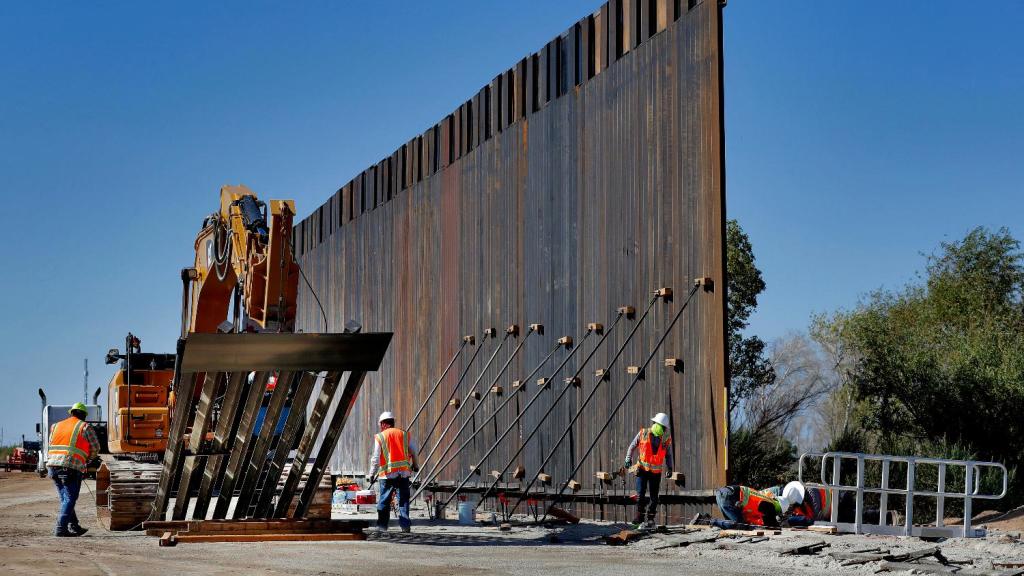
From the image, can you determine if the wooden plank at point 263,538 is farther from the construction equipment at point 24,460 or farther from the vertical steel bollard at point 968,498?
the construction equipment at point 24,460

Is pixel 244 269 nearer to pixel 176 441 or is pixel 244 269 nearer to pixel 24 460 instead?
pixel 176 441

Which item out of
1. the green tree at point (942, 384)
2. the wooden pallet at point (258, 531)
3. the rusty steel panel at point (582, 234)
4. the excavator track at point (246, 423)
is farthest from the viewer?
the green tree at point (942, 384)

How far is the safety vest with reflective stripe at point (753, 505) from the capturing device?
16984 millimetres

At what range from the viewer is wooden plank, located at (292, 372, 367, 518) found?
15.5 meters

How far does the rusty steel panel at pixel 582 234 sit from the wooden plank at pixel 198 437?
6.66m

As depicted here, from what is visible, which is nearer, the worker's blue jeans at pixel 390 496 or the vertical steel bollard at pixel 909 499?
the vertical steel bollard at pixel 909 499

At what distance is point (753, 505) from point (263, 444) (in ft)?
20.6

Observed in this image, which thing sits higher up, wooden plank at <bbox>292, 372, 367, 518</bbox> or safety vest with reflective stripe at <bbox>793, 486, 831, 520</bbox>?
wooden plank at <bbox>292, 372, 367, 518</bbox>

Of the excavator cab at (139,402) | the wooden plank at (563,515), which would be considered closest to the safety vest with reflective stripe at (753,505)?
the wooden plank at (563,515)

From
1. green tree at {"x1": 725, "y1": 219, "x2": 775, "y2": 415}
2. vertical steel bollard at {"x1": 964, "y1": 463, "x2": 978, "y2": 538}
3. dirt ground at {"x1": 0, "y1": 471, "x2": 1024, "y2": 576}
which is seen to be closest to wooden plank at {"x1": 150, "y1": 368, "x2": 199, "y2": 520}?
dirt ground at {"x1": 0, "y1": 471, "x2": 1024, "y2": 576}

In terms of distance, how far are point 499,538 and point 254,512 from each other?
3.15m

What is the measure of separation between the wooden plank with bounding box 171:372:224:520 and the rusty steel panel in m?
6.66

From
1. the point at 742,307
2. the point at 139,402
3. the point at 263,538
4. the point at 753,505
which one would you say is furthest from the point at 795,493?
the point at 742,307

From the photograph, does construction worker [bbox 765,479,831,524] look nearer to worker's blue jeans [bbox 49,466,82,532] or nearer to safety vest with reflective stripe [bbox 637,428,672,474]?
safety vest with reflective stripe [bbox 637,428,672,474]
